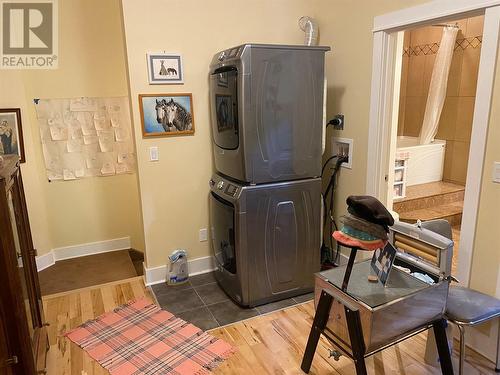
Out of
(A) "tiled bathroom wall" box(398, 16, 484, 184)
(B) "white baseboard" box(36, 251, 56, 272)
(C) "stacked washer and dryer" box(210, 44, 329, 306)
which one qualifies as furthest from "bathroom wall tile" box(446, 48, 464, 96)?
(B) "white baseboard" box(36, 251, 56, 272)

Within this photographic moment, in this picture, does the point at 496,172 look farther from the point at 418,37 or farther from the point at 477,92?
the point at 418,37

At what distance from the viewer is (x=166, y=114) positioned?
9.57 feet

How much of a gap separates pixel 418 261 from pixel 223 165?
5.05 ft

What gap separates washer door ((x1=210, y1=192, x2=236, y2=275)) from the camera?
107 inches

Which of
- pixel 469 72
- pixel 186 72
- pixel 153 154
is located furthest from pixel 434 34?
pixel 153 154

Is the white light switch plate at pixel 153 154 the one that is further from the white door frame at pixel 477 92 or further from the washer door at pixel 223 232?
the white door frame at pixel 477 92

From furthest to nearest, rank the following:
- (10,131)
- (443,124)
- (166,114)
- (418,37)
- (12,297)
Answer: (418,37) < (443,124) < (10,131) < (166,114) < (12,297)

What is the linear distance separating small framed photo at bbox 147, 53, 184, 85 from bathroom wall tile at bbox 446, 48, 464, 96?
3696 millimetres

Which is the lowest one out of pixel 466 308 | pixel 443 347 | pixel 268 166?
pixel 443 347

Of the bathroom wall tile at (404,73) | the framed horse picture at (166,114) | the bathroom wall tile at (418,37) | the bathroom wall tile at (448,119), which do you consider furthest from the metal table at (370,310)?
the bathroom wall tile at (418,37)

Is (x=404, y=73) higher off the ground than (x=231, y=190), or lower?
higher

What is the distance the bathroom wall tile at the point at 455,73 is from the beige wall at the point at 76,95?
13.3 feet

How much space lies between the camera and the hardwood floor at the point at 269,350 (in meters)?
2.12

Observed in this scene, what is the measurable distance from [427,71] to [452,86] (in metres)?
0.46
